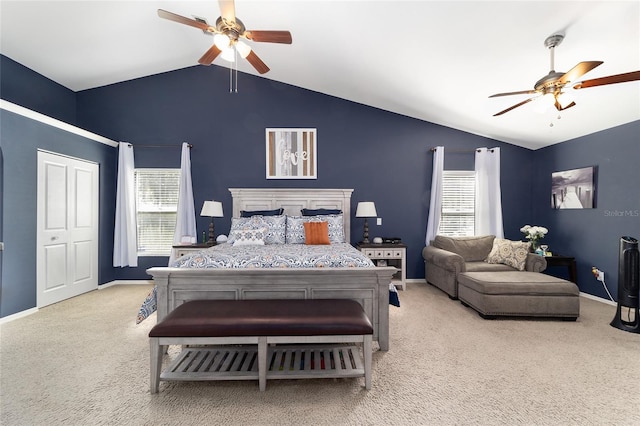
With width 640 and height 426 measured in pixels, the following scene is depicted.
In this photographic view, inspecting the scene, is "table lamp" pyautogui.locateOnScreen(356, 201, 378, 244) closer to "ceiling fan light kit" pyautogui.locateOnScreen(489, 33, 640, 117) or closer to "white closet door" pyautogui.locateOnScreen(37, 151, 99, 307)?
"ceiling fan light kit" pyautogui.locateOnScreen(489, 33, 640, 117)

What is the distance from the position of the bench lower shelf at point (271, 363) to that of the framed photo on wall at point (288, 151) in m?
3.11

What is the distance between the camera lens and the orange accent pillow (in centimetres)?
384

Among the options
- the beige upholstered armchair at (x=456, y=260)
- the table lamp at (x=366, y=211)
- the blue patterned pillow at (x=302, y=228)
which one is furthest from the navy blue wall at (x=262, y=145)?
the blue patterned pillow at (x=302, y=228)

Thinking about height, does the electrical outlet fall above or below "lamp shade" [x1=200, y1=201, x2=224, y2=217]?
below

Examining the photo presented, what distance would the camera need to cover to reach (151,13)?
346 centimetres

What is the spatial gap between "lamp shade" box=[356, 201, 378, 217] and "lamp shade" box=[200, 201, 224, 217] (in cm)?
224

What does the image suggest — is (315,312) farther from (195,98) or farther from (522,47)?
(195,98)

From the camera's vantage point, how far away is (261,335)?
1888 mm

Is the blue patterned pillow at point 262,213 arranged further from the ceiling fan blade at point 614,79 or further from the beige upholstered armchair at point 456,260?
the ceiling fan blade at point 614,79

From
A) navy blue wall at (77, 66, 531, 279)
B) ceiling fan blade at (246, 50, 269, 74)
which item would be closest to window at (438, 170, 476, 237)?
navy blue wall at (77, 66, 531, 279)

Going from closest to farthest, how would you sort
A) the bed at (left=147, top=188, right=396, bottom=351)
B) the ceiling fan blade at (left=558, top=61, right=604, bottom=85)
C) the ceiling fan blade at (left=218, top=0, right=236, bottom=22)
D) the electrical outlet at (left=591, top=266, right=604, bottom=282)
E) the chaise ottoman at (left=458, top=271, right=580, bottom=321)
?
1. the ceiling fan blade at (left=558, top=61, right=604, bottom=85)
2. the ceiling fan blade at (left=218, top=0, right=236, bottom=22)
3. the bed at (left=147, top=188, right=396, bottom=351)
4. the chaise ottoman at (left=458, top=271, right=580, bottom=321)
5. the electrical outlet at (left=591, top=266, right=604, bottom=282)

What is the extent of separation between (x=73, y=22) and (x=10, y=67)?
1.43m

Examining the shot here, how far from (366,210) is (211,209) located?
2481 mm

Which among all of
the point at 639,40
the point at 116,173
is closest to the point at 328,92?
the point at 639,40
